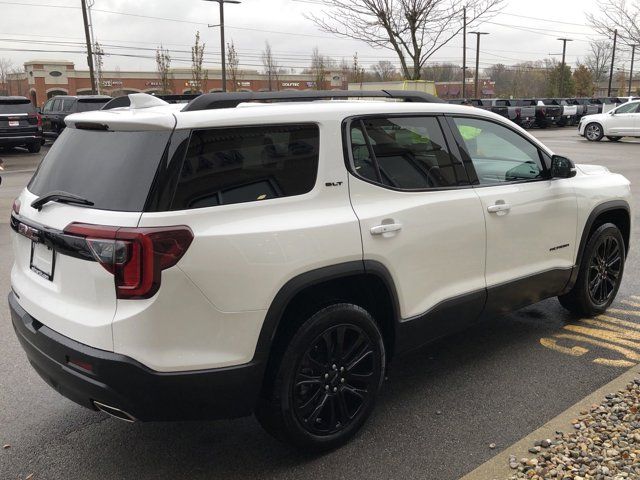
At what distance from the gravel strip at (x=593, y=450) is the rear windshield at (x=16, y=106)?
790 inches

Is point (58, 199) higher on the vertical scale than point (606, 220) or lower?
higher

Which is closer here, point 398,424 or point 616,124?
point 398,424

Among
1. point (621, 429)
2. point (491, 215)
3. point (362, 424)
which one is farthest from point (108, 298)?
point (621, 429)

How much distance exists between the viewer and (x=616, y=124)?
25000 mm

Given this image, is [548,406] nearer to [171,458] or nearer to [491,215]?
[491,215]

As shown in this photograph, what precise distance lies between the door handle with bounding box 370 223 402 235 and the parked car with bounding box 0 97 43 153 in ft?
63.3

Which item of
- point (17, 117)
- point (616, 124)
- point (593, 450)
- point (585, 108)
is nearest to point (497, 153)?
point (593, 450)

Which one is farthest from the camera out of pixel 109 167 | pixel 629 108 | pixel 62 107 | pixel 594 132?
pixel 594 132

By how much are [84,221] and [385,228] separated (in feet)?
4.79

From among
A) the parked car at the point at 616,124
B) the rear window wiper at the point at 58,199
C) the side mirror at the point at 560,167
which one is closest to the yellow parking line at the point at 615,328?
the side mirror at the point at 560,167

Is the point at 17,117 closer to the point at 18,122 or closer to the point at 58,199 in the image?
the point at 18,122

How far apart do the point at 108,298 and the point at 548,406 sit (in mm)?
2533

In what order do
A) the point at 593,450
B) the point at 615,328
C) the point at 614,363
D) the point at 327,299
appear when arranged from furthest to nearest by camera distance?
the point at 615,328 < the point at 614,363 < the point at 327,299 < the point at 593,450

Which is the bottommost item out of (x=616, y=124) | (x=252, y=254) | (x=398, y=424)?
(x=398, y=424)
